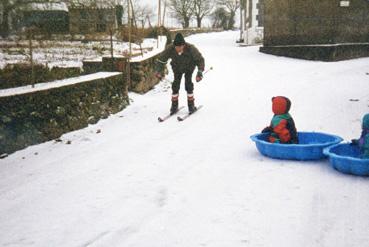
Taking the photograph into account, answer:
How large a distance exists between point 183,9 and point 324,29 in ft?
163

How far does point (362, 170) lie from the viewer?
15.4 feet

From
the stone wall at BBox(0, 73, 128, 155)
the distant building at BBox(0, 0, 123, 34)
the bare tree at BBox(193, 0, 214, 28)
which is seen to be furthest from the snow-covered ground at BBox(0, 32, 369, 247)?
the bare tree at BBox(193, 0, 214, 28)

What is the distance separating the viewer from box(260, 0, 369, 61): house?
18.2m

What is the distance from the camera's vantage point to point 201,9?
72.2m

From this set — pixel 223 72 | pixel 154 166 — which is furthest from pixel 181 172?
pixel 223 72

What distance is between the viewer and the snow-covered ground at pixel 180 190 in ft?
11.5

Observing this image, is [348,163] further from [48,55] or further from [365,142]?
[48,55]

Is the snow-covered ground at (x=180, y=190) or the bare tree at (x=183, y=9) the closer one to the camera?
the snow-covered ground at (x=180, y=190)

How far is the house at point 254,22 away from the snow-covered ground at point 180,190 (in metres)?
19.5

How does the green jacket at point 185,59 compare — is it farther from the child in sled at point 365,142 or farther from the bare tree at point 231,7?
the bare tree at point 231,7

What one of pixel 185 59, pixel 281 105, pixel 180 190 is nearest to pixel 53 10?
pixel 185 59

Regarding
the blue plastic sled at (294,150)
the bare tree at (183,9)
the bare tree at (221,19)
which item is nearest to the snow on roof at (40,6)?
the blue plastic sled at (294,150)

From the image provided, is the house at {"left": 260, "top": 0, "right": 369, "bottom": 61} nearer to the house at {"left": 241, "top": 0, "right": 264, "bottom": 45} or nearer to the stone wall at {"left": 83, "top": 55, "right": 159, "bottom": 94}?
the house at {"left": 241, "top": 0, "right": 264, "bottom": 45}

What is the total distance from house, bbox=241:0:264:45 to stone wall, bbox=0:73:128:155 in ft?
64.4
